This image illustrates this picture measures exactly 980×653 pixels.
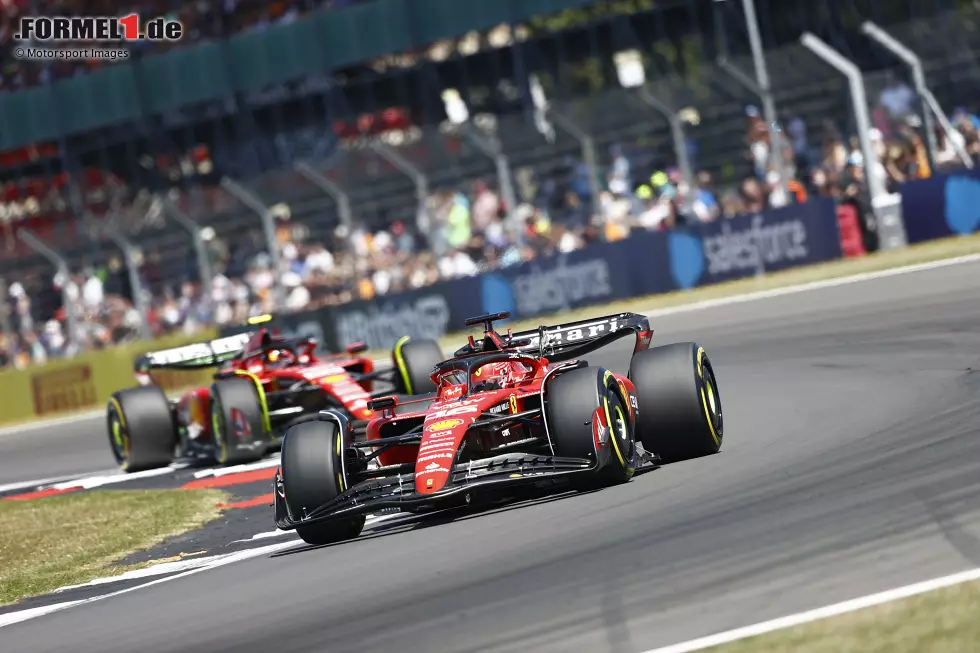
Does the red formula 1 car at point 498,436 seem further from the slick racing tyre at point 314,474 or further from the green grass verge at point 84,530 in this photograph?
the green grass verge at point 84,530

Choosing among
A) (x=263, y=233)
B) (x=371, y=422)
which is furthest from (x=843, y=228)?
(x=371, y=422)

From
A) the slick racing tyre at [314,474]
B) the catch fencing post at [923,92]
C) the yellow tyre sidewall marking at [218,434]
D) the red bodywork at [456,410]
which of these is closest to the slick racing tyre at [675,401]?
the red bodywork at [456,410]

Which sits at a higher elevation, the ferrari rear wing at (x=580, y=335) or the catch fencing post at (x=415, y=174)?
the catch fencing post at (x=415, y=174)

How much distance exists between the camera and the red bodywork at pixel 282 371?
14223 millimetres

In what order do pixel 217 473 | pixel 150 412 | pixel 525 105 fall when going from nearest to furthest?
1. pixel 217 473
2. pixel 150 412
3. pixel 525 105

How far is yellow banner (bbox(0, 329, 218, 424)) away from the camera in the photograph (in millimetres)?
25575

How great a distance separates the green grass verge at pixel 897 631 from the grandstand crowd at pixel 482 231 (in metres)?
17.3

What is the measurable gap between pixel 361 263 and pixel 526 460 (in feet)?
52.9

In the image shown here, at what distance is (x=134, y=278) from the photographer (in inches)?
1049

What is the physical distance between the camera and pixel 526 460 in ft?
29.1

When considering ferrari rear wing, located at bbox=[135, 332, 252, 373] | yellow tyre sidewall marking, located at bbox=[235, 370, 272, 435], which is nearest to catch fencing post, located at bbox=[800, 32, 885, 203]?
ferrari rear wing, located at bbox=[135, 332, 252, 373]

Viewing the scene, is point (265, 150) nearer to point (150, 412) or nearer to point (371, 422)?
point (150, 412)

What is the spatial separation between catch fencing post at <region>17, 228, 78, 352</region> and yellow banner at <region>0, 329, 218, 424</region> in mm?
812

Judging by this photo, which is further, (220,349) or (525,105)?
(525,105)
